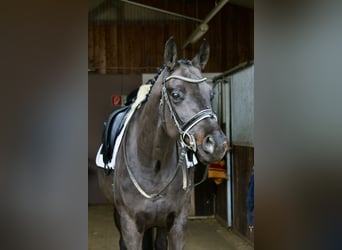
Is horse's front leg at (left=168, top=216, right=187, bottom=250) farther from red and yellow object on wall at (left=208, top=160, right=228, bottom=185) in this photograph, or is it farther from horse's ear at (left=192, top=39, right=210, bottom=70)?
red and yellow object on wall at (left=208, top=160, right=228, bottom=185)

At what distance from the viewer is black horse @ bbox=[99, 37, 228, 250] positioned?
147 cm

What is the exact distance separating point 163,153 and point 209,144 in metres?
0.46

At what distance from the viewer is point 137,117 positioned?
1913mm

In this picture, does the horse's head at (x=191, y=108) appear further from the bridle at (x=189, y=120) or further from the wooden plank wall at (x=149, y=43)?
the wooden plank wall at (x=149, y=43)

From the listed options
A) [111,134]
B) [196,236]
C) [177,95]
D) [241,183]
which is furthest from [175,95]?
[196,236]

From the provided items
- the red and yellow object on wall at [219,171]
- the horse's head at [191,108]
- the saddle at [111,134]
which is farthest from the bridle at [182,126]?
the red and yellow object on wall at [219,171]

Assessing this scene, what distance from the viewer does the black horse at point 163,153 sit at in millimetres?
1473

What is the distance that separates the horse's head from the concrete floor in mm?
2005

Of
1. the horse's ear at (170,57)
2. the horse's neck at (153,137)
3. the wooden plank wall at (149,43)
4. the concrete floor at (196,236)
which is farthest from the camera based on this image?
the wooden plank wall at (149,43)
